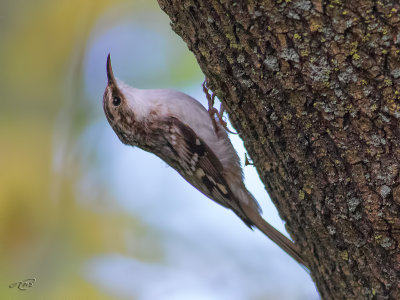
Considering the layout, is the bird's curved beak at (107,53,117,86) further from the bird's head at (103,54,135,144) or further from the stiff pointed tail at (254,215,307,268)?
the stiff pointed tail at (254,215,307,268)

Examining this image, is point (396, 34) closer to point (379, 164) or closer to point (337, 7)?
point (337, 7)

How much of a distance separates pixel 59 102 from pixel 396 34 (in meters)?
2.79

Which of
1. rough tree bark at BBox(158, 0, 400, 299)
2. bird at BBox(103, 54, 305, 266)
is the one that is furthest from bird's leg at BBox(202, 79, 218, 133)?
rough tree bark at BBox(158, 0, 400, 299)

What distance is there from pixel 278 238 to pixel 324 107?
118 centimetres

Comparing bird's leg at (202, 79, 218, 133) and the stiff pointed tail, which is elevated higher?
bird's leg at (202, 79, 218, 133)

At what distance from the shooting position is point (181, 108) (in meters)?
2.84

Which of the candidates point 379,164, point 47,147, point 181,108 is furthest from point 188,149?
point 379,164

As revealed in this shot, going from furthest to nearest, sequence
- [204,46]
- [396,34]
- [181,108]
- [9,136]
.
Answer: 1. [9,136]
2. [181,108]
3. [204,46]
4. [396,34]

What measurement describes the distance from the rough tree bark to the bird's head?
1.23 m

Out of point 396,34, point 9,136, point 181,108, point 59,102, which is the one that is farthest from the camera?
point 59,102

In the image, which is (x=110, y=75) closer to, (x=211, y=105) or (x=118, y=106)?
(x=118, y=106)

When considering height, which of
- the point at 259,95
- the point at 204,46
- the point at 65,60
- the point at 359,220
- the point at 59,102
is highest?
the point at 65,60

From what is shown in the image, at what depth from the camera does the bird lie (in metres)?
2.85
